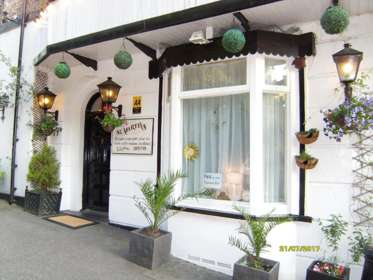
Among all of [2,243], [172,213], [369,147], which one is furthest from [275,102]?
[2,243]

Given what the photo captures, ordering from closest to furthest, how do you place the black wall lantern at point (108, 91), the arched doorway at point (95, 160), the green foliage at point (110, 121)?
the black wall lantern at point (108, 91) → the green foliage at point (110, 121) → the arched doorway at point (95, 160)

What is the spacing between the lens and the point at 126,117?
5352 mm

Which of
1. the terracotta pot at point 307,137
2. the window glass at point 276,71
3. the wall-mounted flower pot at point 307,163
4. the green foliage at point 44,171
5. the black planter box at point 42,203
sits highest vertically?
the window glass at point 276,71

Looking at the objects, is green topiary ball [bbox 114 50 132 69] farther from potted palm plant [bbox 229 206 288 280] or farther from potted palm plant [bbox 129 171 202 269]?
potted palm plant [bbox 229 206 288 280]

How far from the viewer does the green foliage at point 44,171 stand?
578cm

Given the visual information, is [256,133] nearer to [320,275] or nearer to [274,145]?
[274,145]

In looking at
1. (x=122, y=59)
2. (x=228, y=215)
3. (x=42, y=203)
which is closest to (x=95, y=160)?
(x=42, y=203)

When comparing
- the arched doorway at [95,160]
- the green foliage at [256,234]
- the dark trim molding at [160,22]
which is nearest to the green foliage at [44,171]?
the arched doorway at [95,160]

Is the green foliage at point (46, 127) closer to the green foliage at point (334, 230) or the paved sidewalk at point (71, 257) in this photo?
the paved sidewalk at point (71, 257)

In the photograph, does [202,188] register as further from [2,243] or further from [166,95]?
[2,243]

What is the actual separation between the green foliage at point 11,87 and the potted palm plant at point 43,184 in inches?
56.0

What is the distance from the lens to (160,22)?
12.6 feet

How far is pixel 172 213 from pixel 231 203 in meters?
0.89

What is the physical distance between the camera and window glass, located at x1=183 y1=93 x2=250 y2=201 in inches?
153
